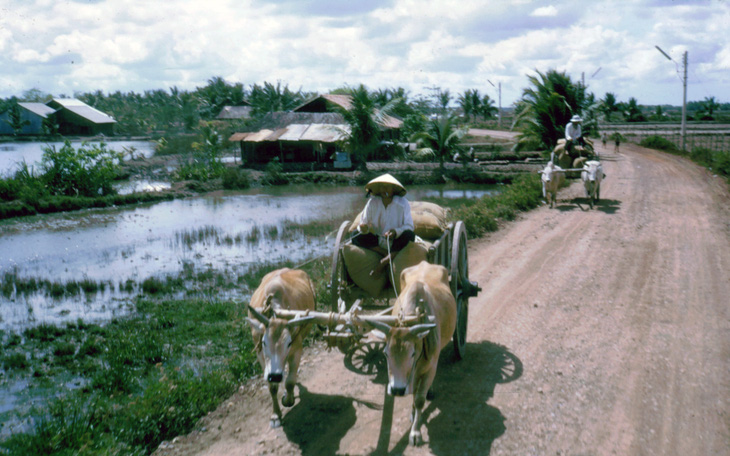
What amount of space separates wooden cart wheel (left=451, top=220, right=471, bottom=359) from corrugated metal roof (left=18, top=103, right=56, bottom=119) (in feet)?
189

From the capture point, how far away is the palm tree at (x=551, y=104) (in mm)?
26281

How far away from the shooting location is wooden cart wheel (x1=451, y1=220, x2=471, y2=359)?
6195 mm

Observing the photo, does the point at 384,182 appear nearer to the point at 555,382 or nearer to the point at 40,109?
the point at 555,382

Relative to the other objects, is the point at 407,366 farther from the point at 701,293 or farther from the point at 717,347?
the point at 701,293

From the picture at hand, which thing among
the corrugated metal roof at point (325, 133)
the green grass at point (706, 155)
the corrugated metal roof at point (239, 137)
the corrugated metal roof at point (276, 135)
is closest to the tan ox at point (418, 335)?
the green grass at point (706, 155)

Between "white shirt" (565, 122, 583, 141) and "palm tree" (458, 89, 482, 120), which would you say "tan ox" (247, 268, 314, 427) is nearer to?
"white shirt" (565, 122, 583, 141)

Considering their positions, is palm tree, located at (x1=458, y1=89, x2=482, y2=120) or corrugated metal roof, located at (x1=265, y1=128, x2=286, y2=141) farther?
palm tree, located at (x1=458, y1=89, x2=482, y2=120)

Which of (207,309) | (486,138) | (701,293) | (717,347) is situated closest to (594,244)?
(701,293)

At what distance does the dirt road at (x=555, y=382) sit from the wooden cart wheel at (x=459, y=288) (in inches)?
8.8

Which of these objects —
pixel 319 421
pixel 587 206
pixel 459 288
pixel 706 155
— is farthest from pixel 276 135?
pixel 319 421

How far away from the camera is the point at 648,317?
24.8 ft

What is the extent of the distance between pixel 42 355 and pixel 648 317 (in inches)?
329

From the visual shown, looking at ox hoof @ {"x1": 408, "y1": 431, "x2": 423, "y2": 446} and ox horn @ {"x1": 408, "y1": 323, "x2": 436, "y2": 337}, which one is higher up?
ox horn @ {"x1": 408, "y1": 323, "x2": 436, "y2": 337}

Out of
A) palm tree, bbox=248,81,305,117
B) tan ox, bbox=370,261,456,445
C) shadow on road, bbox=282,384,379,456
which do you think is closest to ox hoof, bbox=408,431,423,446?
tan ox, bbox=370,261,456,445
